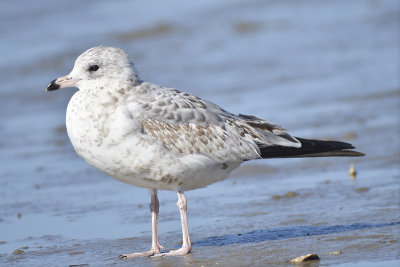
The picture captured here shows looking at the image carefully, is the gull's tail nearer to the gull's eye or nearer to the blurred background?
the blurred background

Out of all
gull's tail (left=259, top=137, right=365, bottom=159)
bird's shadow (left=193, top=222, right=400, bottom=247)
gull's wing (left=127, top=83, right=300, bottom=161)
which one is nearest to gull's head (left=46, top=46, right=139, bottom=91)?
gull's wing (left=127, top=83, right=300, bottom=161)

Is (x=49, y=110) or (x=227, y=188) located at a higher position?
(x=49, y=110)

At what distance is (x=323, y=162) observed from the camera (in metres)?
9.57

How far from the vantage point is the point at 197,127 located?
22.9 ft

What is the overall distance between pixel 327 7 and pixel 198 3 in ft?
10.6

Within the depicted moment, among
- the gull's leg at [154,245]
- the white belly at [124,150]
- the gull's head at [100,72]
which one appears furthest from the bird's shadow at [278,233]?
the gull's head at [100,72]

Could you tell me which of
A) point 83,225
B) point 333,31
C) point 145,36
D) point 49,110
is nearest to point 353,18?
point 333,31

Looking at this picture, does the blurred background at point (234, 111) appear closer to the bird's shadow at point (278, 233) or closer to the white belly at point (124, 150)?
the bird's shadow at point (278, 233)

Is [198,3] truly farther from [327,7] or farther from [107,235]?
Result: [107,235]

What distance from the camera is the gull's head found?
22.5 ft

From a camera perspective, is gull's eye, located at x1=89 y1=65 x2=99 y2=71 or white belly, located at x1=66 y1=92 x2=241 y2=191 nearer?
white belly, located at x1=66 y1=92 x2=241 y2=191

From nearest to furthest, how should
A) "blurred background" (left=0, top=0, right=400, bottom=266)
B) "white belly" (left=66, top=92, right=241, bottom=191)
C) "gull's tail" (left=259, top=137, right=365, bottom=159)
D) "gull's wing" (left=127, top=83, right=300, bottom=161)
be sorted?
"white belly" (left=66, top=92, right=241, bottom=191)
"gull's wing" (left=127, top=83, right=300, bottom=161)
"blurred background" (left=0, top=0, right=400, bottom=266)
"gull's tail" (left=259, top=137, right=365, bottom=159)

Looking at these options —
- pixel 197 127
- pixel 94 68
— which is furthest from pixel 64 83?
pixel 197 127

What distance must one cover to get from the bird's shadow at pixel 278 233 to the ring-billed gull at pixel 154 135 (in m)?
0.39
